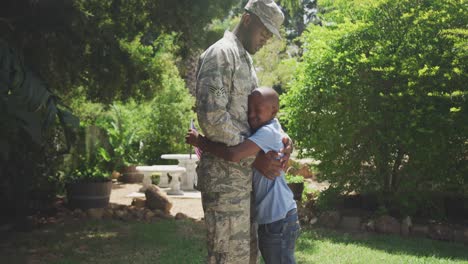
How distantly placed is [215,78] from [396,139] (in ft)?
17.9

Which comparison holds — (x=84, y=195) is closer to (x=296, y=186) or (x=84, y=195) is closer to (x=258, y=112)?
(x=296, y=186)

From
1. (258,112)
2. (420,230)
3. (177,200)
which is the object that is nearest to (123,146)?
(177,200)

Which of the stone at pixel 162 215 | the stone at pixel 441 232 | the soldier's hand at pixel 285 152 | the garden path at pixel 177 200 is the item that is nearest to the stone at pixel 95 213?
the stone at pixel 162 215

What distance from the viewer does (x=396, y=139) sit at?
7.65 metres

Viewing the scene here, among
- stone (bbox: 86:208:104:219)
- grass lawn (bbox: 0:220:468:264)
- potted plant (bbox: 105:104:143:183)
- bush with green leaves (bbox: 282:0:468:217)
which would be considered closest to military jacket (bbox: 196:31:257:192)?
grass lawn (bbox: 0:220:468:264)

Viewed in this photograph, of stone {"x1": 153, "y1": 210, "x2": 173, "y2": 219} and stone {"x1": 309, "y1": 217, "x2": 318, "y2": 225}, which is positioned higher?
stone {"x1": 309, "y1": 217, "x2": 318, "y2": 225}

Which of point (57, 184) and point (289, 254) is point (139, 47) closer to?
point (57, 184)

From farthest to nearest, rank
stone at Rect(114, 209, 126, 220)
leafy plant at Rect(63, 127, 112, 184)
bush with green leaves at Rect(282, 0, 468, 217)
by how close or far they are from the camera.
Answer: leafy plant at Rect(63, 127, 112, 184)
stone at Rect(114, 209, 126, 220)
bush with green leaves at Rect(282, 0, 468, 217)

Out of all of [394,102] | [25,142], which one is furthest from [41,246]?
[394,102]

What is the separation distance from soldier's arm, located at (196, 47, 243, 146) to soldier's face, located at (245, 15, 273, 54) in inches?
9.9

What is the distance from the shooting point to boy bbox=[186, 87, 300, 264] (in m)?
2.90

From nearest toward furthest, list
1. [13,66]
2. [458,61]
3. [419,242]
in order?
[13,66] → [419,242] → [458,61]

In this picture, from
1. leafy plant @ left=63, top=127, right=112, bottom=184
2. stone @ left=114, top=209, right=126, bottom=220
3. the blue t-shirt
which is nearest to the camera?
the blue t-shirt

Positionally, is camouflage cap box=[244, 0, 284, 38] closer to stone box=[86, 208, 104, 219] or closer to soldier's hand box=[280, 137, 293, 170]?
soldier's hand box=[280, 137, 293, 170]
